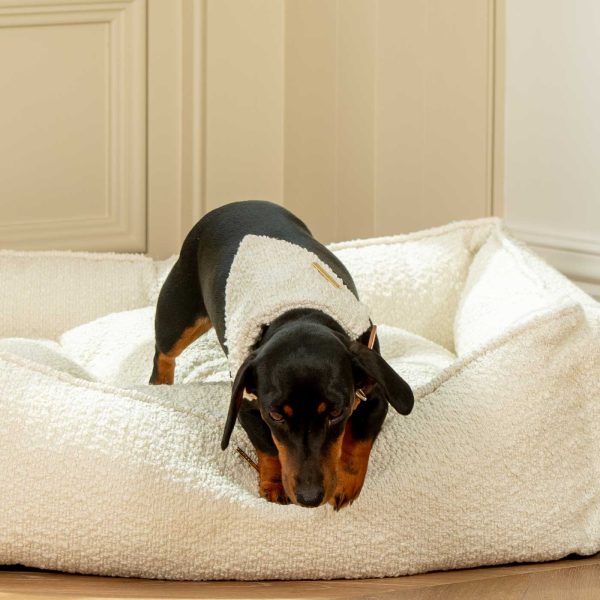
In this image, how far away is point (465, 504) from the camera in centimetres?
163

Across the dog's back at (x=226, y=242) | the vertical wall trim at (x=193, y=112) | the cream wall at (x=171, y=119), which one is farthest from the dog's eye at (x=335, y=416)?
the vertical wall trim at (x=193, y=112)

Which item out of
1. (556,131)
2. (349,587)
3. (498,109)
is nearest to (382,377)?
(349,587)

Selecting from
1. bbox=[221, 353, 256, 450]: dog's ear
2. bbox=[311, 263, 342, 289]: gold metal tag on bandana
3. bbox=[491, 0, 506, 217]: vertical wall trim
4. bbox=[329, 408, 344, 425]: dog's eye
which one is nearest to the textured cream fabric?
bbox=[311, 263, 342, 289]: gold metal tag on bandana

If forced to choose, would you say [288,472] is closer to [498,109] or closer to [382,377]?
[382,377]

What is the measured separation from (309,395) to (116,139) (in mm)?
2019

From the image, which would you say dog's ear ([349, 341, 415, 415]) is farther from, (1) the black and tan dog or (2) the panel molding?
(2) the panel molding

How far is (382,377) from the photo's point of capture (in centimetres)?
150

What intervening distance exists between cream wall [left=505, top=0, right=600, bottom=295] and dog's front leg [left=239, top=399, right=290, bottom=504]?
3.68ft

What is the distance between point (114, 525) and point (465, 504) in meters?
0.51

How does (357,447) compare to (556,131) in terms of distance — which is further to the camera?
(556,131)

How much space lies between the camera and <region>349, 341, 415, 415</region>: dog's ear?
1.49 m

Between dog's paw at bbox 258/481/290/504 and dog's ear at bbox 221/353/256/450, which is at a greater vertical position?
dog's ear at bbox 221/353/256/450

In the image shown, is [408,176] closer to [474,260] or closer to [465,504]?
[474,260]

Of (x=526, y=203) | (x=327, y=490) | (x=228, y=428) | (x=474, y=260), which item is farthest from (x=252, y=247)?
(x=526, y=203)
